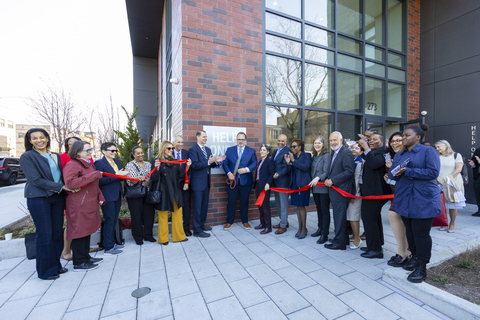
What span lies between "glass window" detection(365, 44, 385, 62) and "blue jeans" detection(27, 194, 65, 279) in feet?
28.0

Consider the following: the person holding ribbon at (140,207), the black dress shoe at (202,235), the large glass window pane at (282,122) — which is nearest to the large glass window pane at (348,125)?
the large glass window pane at (282,122)

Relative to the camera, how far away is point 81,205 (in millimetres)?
3125

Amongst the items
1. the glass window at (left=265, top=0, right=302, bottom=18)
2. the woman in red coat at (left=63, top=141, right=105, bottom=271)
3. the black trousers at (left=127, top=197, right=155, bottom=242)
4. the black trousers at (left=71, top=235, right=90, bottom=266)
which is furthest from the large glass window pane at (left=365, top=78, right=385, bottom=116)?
the black trousers at (left=71, top=235, right=90, bottom=266)

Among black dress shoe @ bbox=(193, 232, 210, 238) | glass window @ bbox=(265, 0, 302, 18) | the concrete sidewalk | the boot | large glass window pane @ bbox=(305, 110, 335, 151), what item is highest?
glass window @ bbox=(265, 0, 302, 18)

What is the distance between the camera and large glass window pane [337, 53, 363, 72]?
6.65 metres

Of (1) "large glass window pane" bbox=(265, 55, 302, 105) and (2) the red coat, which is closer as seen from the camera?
(2) the red coat

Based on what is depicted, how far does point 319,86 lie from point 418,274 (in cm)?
513

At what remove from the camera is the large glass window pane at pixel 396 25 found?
7.57m

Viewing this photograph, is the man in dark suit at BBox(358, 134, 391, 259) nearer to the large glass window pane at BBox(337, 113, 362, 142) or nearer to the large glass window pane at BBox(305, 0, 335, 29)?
the large glass window pane at BBox(337, 113, 362, 142)

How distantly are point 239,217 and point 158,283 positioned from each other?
276 cm

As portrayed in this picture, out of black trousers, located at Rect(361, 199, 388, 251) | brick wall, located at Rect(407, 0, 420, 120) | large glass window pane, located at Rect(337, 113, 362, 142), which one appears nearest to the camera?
black trousers, located at Rect(361, 199, 388, 251)

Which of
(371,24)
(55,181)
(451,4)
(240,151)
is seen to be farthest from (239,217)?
(451,4)

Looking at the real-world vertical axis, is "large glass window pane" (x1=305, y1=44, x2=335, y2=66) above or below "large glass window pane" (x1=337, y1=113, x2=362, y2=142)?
above

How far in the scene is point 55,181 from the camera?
303 centimetres
